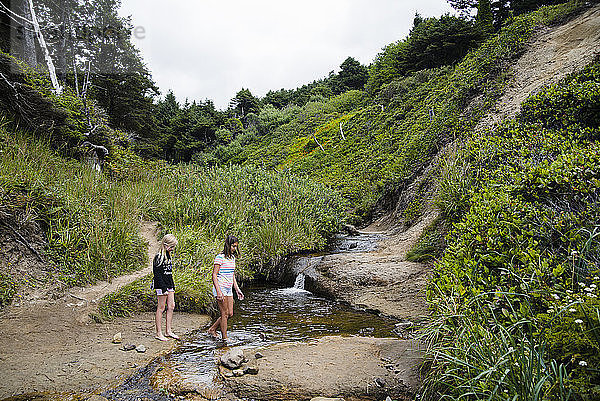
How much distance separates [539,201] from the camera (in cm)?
491

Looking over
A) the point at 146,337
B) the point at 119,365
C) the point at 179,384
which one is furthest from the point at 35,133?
the point at 179,384

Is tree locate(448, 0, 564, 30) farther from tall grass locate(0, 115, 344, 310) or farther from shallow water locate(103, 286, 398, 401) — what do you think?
shallow water locate(103, 286, 398, 401)

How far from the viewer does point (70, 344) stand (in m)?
5.01

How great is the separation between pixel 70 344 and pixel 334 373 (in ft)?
12.3

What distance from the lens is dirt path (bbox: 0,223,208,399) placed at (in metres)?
4.05

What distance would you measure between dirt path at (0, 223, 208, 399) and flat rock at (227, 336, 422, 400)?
163 centimetres

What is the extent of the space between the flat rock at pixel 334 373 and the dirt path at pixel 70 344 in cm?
163

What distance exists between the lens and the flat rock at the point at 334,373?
3.68m

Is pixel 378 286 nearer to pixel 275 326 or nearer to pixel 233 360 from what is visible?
pixel 275 326

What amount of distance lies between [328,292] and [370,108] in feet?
77.7

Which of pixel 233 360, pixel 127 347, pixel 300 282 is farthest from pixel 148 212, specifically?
pixel 233 360

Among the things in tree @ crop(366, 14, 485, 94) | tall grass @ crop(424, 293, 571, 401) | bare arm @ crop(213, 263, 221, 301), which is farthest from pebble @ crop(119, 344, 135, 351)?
tree @ crop(366, 14, 485, 94)

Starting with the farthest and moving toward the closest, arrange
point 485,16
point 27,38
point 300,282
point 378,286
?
1. point 485,16
2. point 27,38
3. point 300,282
4. point 378,286

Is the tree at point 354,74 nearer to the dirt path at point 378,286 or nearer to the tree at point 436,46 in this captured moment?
the tree at point 436,46
